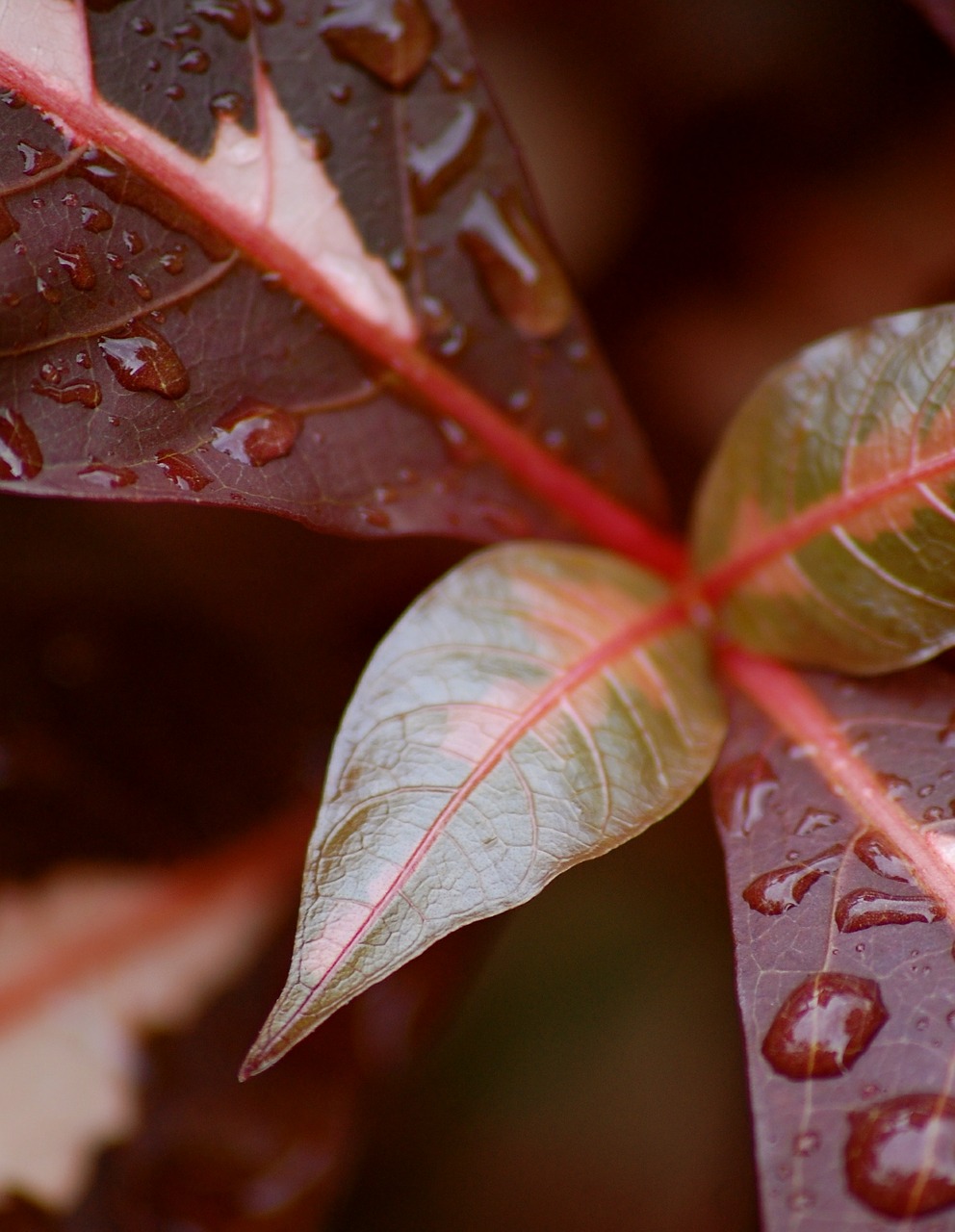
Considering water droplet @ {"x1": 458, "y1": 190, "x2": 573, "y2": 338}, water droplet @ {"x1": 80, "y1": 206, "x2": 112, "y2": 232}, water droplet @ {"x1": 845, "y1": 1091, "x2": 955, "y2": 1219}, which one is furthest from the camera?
water droplet @ {"x1": 458, "y1": 190, "x2": 573, "y2": 338}

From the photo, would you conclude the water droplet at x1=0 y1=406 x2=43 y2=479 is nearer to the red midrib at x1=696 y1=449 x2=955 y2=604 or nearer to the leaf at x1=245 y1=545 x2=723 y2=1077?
the leaf at x1=245 y1=545 x2=723 y2=1077

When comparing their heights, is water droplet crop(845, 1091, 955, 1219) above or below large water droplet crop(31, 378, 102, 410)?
below

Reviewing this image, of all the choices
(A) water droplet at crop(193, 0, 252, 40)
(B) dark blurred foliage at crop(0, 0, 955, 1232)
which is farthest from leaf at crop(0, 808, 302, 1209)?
(A) water droplet at crop(193, 0, 252, 40)

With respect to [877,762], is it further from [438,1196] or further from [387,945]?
[438,1196]

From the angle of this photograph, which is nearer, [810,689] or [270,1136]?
[810,689]

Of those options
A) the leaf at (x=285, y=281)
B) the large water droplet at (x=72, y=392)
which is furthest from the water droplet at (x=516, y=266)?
the large water droplet at (x=72, y=392)

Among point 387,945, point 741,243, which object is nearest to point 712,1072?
point 387,945

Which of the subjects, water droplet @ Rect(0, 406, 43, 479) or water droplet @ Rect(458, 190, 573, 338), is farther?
water droplet @ Rect(458, 190, 573, 338)

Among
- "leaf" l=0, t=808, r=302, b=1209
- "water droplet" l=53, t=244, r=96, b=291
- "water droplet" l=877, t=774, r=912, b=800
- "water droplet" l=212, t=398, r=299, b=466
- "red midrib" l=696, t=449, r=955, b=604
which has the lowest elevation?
"leaf" l=0, t=808, r=302, b=1209
